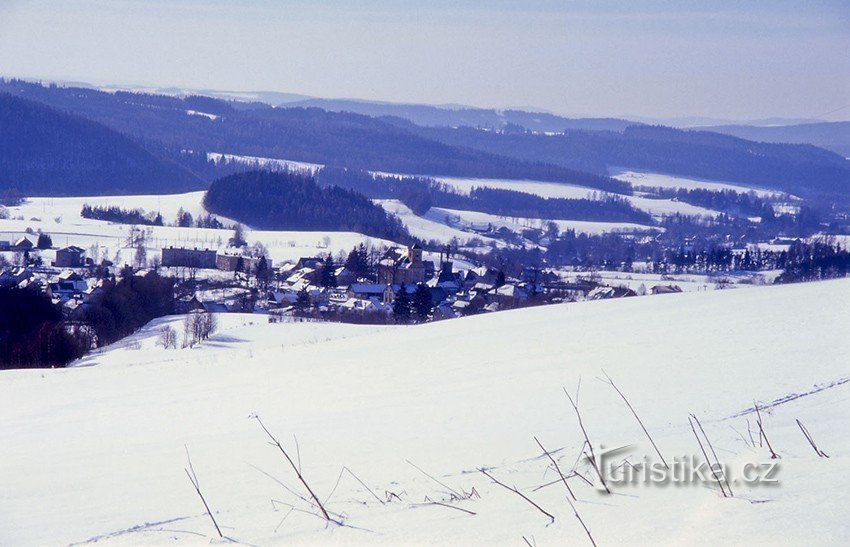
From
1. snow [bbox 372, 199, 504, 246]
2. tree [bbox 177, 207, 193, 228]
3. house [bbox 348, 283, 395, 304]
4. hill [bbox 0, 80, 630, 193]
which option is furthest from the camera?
hill [bbox 0, 80, 630, 193]

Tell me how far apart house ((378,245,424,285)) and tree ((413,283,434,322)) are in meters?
11.4

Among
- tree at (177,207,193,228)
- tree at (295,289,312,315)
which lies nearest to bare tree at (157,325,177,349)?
tree at (295,289,312,315)

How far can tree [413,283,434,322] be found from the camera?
36.7m

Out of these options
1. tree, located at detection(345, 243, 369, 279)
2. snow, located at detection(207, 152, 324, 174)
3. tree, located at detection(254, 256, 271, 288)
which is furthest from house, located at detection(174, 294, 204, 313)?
snow, located at detection(207, 152, 324, 174)

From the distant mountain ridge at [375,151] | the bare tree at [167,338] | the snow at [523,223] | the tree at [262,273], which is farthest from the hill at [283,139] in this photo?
the bare tree at [167,338]

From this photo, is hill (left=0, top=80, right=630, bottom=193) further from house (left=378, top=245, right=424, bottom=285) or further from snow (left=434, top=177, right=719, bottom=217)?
house (left=378, top=245, right=424, bottom=285)

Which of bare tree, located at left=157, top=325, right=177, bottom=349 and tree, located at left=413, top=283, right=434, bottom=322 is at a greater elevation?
bare tree, located at left=157, top=325, right=177, bottom=349

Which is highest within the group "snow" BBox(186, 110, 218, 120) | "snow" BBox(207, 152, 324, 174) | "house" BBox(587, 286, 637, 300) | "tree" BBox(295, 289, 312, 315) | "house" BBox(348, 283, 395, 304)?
"snow" BBox(186, 110, 218, 120)

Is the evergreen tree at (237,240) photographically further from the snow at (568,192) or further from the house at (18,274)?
the snow at (568,192)

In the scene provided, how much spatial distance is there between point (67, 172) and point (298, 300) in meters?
98.8

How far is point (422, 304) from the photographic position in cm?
3753

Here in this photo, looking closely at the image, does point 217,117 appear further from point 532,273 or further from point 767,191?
point 532,273

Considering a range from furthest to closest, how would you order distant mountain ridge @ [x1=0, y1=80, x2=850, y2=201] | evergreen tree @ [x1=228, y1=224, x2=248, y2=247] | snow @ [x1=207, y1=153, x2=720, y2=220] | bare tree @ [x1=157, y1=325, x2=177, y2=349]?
distant mountain ridge @ [x1=0, y1=80, x2=850, y2=201] < snow @ [x1=207, y1=153, x2=720, y2=220] < evergreen tree @ [x1=228, y1=224, x2=248, y2=247] < bare tree @ [x1=157, y1=325, x2=177, y2=349]

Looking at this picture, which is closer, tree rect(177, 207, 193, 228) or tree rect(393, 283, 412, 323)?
tree rect(393, 283, 412, 323)
